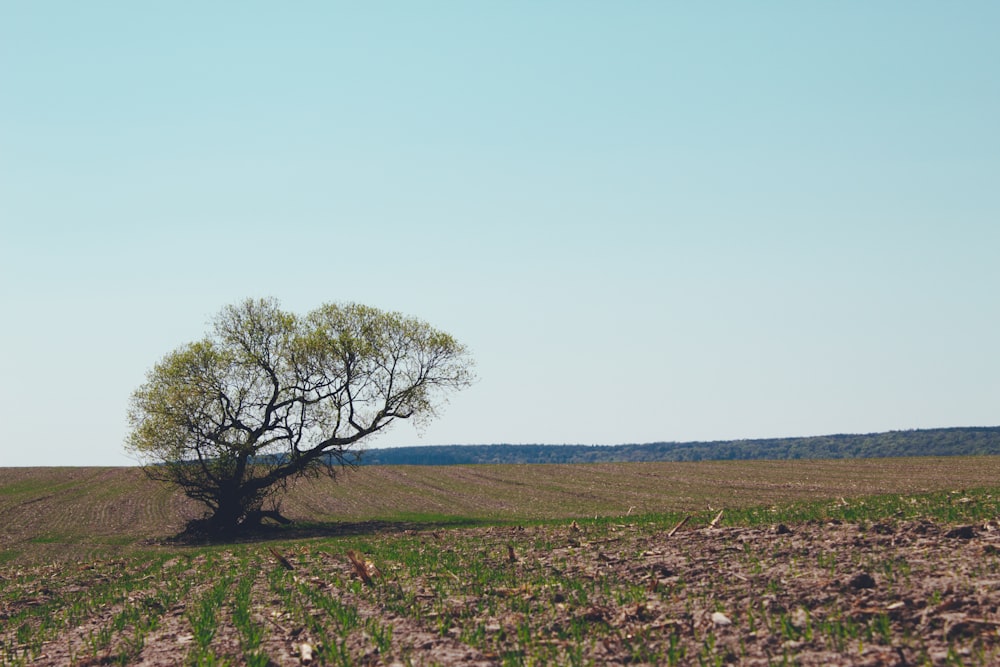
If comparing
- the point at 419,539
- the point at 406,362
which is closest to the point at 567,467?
the point at 406,362

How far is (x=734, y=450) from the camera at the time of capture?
551ft

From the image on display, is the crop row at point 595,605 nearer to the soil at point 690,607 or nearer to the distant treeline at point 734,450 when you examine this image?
the soil at point 690,607

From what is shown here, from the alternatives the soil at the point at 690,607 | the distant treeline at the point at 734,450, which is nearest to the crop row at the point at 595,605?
the soil at the point at 690,607

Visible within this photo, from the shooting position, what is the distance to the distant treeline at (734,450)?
140 metres

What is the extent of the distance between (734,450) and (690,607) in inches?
6446

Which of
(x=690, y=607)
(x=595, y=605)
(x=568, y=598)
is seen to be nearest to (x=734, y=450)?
(x=568, y=598)

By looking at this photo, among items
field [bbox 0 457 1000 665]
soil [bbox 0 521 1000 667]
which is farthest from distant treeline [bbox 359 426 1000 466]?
soil [bbox 0 521 1000 667]

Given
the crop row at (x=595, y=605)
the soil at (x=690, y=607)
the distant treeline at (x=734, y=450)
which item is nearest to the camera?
the soil at (x=690, y=607)

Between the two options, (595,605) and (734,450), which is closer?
(595,605)

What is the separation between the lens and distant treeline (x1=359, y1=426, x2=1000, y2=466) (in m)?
140

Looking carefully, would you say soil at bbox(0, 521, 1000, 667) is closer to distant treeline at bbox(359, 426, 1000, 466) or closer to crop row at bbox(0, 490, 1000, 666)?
crop row at bbox(0, 490, 1000, 666)

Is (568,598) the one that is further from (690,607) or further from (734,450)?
(734,450)

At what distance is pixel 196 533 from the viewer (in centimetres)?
4331

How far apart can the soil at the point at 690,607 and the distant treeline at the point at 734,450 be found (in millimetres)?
113165
